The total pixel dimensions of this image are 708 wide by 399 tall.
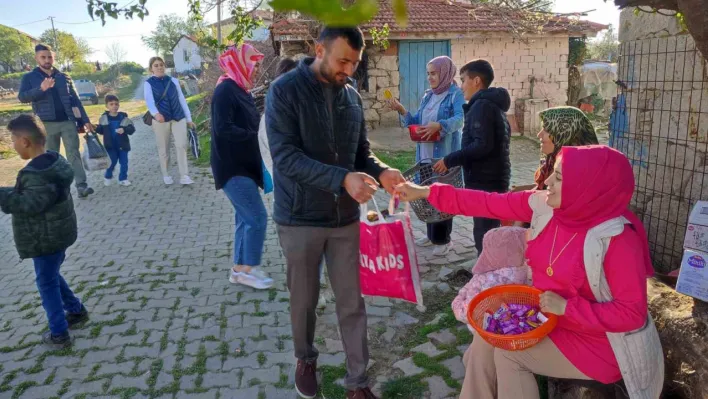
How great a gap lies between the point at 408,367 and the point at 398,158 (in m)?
7.50

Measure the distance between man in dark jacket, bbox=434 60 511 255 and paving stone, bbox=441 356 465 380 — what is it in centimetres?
120

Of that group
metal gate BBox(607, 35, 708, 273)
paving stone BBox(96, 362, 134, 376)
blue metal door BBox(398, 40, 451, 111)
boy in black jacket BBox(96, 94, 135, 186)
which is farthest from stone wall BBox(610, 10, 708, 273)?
blue metal door BBox(398, 40, 451, 111)

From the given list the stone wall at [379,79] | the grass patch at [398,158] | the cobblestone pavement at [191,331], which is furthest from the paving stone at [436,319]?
the stone wall at [379,79]

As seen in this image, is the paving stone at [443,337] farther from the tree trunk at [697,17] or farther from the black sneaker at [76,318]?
the black sneaker at [76,318]

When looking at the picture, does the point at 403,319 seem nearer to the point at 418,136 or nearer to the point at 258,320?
the point at 258,320

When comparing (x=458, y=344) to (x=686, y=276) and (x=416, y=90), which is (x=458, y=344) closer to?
(x=686, y=276)

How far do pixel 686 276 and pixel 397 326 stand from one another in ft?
6.49

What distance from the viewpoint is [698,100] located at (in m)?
3.31

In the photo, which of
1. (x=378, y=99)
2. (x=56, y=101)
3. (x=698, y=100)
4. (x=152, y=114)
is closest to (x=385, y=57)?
(x=378, y=99)

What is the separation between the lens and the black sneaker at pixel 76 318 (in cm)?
394

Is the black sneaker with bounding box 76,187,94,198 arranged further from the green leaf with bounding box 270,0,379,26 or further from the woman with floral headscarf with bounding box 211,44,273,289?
the green leaf with bounding box 270,0,379,26

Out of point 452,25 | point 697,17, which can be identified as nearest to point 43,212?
point 697,17

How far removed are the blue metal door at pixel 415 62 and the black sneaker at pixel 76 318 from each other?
10696 millimetres

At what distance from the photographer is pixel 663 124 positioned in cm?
359
